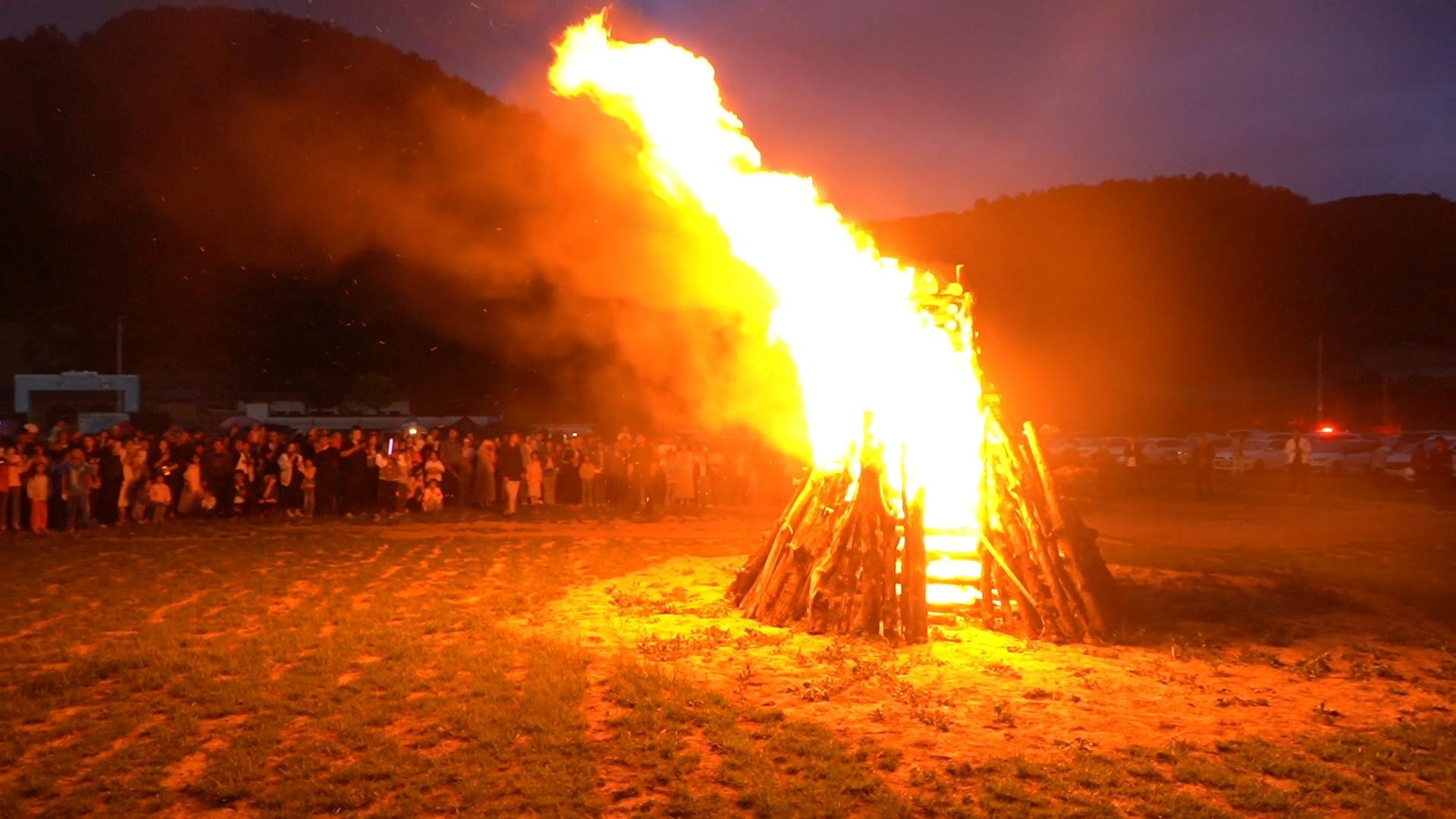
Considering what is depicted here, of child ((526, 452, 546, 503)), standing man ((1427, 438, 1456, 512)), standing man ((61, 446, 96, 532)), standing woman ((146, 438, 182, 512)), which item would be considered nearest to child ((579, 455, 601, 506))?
child ((526, 452, 546, 503))

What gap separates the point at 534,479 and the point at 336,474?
381 centimetres

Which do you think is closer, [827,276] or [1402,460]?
[827,276]

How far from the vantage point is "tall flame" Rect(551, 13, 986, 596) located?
1137cm

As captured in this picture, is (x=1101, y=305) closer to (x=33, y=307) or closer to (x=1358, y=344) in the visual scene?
(x=1358, y=344)

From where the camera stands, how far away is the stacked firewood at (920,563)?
9617mm

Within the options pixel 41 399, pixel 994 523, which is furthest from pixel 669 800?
pixel 41 399

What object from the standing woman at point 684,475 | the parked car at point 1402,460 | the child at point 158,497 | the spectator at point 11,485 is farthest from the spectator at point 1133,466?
the spectator at point 11,485

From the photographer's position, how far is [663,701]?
7.37 metres

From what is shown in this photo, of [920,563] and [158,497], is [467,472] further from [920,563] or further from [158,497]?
[920,563]

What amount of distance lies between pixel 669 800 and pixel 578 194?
48.7m

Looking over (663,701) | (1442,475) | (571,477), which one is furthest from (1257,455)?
(663,701)

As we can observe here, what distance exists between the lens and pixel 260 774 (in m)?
6.04

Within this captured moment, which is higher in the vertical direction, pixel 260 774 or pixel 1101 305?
pixel 1101 305

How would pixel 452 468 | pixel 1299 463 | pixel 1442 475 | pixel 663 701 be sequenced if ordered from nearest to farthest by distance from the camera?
pixel 663 701 → pixel 452 468 → pixel 1442 475 → pixel 1299 463
